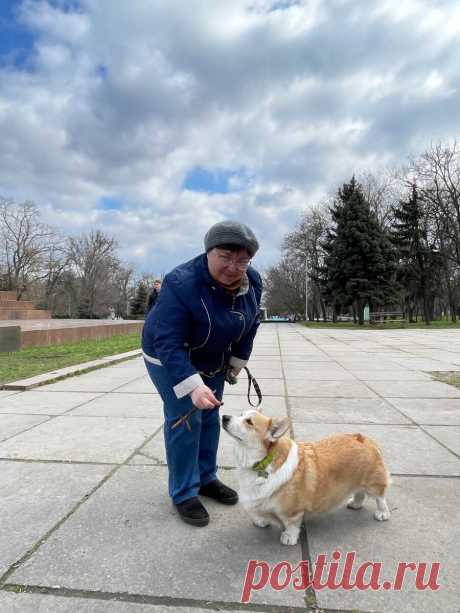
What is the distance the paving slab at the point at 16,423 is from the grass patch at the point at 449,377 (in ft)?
20.6

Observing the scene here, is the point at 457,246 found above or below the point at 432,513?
above

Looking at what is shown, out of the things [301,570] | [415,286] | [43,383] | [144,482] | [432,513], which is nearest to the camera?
[301,570]

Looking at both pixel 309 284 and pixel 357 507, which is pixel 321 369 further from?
pixel 309 284

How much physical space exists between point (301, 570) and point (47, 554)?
134cm

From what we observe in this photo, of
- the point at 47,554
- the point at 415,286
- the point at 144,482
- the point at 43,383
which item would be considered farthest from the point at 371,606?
the point at 415,286

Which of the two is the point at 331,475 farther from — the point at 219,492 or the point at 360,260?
the point at 360,260

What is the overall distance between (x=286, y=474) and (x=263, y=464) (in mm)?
142

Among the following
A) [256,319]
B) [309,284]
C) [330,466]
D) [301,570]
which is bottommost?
[301,570]

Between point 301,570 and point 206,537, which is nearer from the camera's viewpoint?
point 301,570

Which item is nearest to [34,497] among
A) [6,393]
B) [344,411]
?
[344,411]

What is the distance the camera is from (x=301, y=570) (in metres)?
2.11

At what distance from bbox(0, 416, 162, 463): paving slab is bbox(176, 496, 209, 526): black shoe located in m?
1.16

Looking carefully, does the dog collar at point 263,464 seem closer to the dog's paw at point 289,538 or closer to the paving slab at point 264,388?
the dog's paw at point 289,538

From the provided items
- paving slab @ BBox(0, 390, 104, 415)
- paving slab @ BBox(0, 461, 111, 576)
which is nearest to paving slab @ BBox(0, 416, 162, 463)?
paving slab @ BBox(0, 461, 111, 576)
